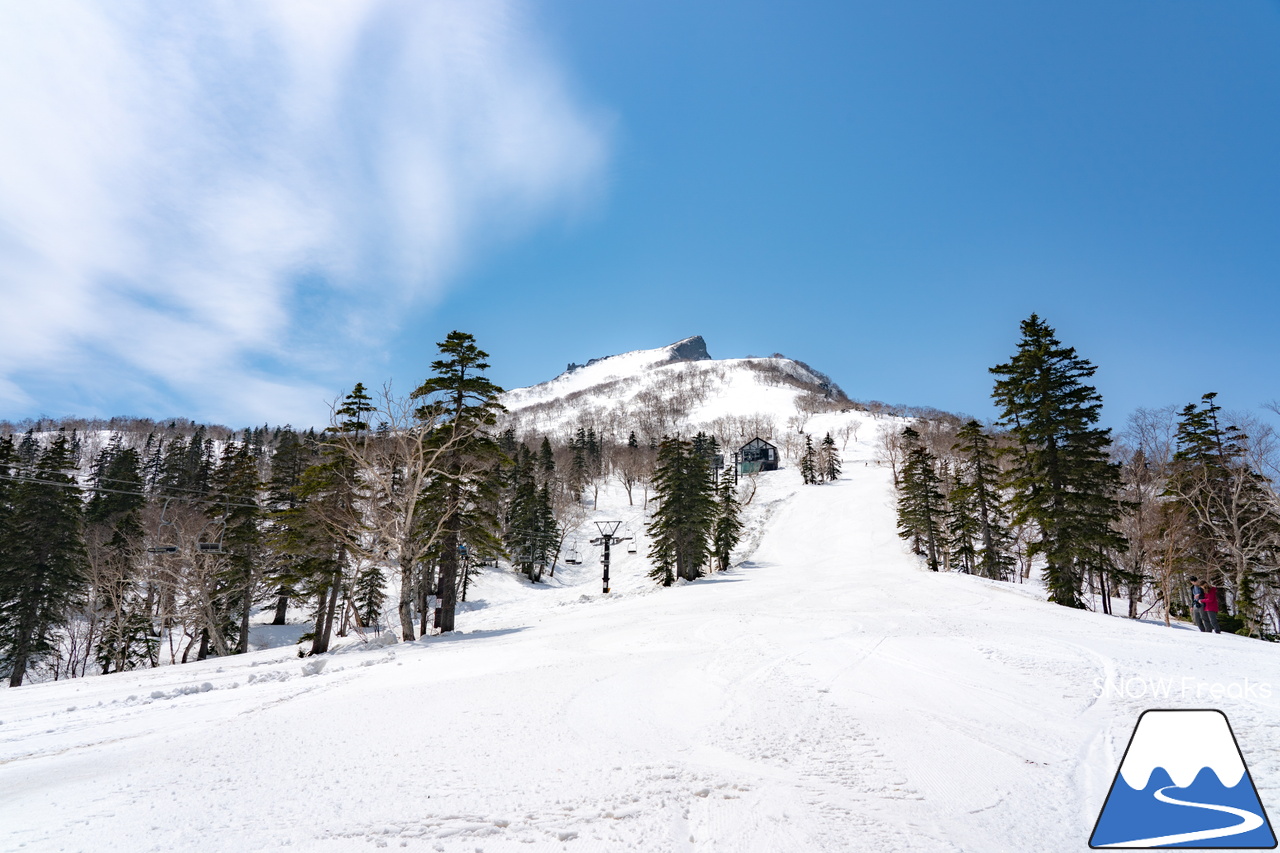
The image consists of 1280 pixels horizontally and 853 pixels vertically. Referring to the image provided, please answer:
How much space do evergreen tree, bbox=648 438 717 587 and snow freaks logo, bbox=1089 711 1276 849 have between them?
3001cm

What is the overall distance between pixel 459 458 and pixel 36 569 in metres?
28.2

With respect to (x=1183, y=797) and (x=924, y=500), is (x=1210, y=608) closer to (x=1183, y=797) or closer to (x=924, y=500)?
(x=1183, y=797)

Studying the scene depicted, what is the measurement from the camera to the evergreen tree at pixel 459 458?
63.0 ft

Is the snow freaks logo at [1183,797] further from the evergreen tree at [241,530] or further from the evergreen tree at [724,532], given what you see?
the evergreen tree at [724,532]

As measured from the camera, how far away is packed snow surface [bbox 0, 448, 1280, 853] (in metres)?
3.79

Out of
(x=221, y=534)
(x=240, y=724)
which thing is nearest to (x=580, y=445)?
(x=221, y=534)

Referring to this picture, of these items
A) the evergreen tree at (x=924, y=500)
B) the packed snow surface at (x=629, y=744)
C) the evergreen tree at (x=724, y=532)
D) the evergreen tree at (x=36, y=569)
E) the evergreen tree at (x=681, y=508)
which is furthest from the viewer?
the evergreen tree at (x=724, y=532)

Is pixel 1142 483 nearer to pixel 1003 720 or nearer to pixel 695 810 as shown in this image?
pixel 1003 720

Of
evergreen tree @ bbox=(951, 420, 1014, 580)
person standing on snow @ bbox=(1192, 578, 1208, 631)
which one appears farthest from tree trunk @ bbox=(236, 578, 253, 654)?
person standing on snow @ bbox=(1192, 578, 1208, 631)

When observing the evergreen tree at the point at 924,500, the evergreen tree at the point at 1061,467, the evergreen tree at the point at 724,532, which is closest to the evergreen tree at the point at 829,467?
the evergreen tree at the point at 924,500

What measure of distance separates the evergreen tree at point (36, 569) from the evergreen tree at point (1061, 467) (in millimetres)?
45541

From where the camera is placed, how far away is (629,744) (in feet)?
18.4

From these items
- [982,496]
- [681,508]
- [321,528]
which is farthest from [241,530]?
[982,496]

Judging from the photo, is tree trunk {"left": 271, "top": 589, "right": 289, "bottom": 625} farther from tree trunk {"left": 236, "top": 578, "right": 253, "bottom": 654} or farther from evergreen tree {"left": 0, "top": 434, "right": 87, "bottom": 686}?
evergreen tree {"left": 0, "top": 434, "right": 87, "bottom": 686}
